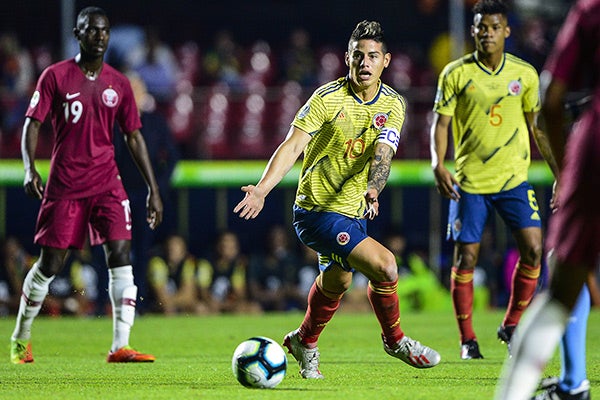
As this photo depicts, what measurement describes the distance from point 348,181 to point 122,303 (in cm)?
228

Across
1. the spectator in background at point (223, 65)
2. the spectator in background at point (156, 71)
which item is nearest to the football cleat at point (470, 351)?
the spectator in background at point (156, 71)

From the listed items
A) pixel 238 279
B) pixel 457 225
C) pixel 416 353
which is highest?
pixel 457 225

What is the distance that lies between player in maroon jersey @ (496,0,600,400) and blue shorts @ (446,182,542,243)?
163 inches

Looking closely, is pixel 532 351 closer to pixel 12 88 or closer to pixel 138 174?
pixel 138 174

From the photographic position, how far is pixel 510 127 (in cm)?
896

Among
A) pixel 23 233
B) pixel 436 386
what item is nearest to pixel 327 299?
pixel 436 386

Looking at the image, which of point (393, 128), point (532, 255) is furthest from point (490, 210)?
point (393, 128)

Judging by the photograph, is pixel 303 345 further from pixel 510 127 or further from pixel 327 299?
pixel 510 127

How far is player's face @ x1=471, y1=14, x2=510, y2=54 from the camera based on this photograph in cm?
868

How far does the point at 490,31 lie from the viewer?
28.6 ft

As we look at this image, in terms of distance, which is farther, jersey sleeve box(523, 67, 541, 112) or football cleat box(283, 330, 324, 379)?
jersey sleeve box(523, 67, 541, 112)

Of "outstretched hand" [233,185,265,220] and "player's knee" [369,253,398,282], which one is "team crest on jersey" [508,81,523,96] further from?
"outstretched hand" [233,185,265,220]

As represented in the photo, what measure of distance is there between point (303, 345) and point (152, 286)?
29.7 ft

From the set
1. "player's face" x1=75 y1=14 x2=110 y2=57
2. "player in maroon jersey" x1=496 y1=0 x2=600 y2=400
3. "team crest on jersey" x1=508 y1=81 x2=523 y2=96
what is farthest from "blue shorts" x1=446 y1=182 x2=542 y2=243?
"player in maroon jersey" x1=496 y1=0 x2=600 y2=400
